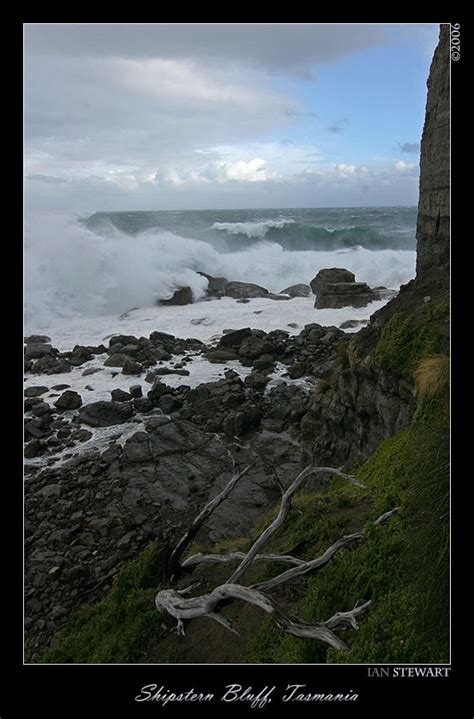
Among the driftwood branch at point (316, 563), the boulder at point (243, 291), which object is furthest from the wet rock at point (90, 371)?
the driftwood branch at point (316, 563)

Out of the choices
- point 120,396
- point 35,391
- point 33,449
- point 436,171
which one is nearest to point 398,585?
point 436,171

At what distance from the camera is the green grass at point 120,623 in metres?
6.02

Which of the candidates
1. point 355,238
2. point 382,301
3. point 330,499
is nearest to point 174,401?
point 330,499

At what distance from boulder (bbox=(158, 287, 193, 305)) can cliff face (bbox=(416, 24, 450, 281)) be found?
66.4 feet

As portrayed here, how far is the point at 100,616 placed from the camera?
7.07 meters

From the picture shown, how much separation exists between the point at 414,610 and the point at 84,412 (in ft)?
38.6

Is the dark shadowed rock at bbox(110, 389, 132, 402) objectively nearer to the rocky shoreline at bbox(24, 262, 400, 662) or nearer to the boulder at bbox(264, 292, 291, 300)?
the rocky shoreline at bbox(24, 262, 400, 662)

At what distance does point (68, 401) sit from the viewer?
50.5ft

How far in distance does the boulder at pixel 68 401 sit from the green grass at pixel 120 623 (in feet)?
26.3

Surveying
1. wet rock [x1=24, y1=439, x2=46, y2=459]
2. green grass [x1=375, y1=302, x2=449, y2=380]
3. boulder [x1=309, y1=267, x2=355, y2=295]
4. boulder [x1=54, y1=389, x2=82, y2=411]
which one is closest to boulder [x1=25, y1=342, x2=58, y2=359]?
boulder [x1=54, y1=389, x2=82, y2=411]

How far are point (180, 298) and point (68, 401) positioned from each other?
50.2 feet

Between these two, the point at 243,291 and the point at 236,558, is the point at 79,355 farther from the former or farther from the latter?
the point at 236,558
